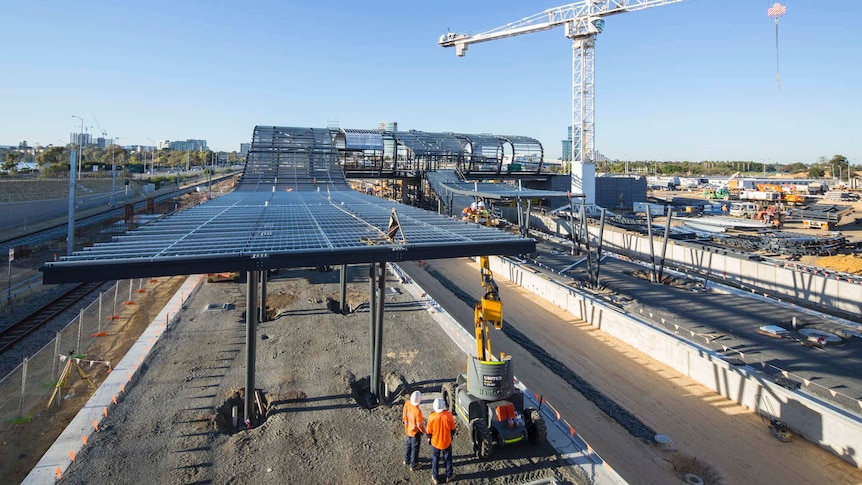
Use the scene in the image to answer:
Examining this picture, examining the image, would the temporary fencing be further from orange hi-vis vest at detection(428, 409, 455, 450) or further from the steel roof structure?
the steel roof structure

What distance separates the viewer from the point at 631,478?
10.4 meters

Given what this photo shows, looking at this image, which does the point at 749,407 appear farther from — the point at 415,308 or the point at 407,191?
the point at 407,191

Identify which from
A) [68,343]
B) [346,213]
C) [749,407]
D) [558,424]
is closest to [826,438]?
[749,407]

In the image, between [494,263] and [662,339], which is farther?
[494,263]

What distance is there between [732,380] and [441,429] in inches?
426

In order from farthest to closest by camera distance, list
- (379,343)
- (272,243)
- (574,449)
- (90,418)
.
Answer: (379,343), (272,243), (90,418), (574,449)

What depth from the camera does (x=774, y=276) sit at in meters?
26.7

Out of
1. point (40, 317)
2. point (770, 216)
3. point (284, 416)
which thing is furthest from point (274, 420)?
point (770, 216)

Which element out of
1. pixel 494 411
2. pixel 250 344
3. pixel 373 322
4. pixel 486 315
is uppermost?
pixel 486 315

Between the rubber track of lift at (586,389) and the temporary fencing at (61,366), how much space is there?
15373mm

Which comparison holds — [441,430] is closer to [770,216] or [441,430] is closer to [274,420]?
[274,420]

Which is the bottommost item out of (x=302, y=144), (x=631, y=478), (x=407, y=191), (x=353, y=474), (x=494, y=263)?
(x=631, y=478)

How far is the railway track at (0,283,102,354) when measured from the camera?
58.9 feet

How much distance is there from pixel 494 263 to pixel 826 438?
21830 mm
